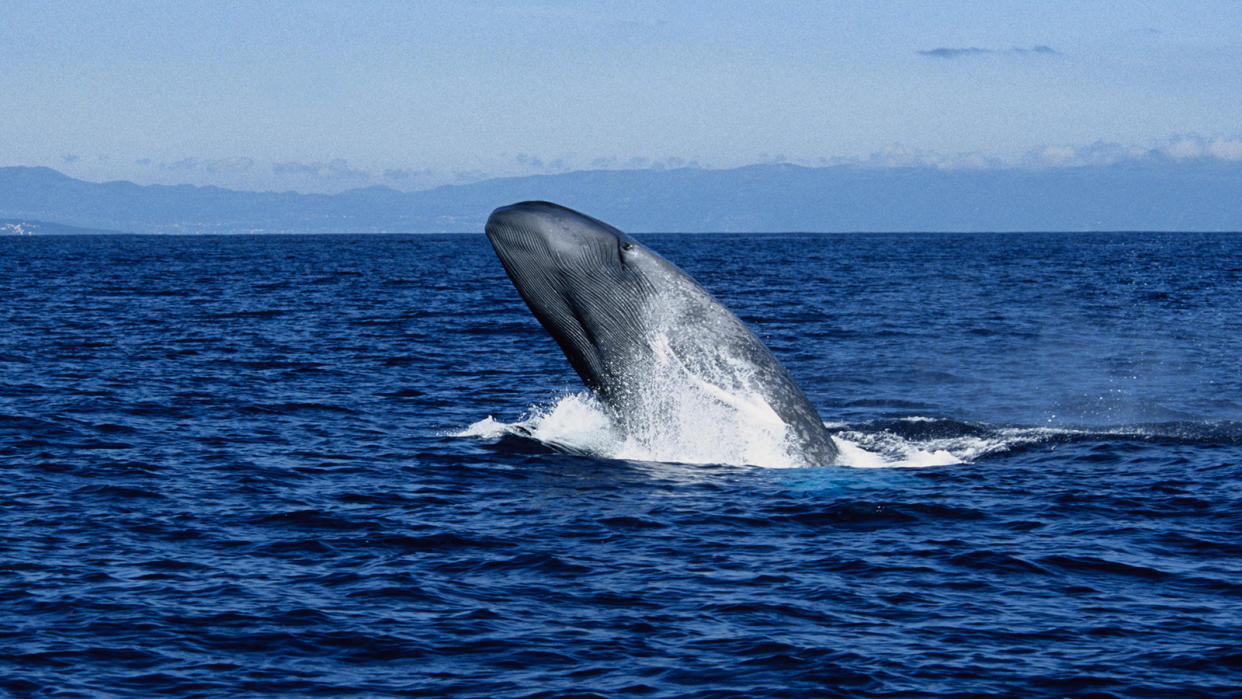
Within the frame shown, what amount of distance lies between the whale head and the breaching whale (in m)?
0.01

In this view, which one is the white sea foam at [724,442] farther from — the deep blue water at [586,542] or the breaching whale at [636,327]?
the breaching whale at [636,327]

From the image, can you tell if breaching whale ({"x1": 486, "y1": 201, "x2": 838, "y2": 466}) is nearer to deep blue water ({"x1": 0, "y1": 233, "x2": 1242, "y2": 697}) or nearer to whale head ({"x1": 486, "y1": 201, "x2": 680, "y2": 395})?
whale head ({"x1": 486, "y1": 201, "x2": 680, "y2": 395})

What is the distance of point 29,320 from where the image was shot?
165ft

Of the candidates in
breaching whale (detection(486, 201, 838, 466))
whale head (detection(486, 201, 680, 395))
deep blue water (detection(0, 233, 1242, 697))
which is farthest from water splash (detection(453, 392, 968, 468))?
whale head (detection(486, 201, 680, 395))

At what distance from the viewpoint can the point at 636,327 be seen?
17984 mm

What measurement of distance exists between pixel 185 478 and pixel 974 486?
37.8ft

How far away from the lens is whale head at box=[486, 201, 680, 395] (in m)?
17.4

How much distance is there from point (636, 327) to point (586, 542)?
10.8ft

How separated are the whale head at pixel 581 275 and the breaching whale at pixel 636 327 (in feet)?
0.04

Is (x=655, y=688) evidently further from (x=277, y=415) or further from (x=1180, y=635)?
(x=277, y=415)

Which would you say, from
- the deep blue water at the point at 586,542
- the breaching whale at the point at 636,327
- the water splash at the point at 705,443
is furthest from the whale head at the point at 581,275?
the deep blue water at the point at 586,542

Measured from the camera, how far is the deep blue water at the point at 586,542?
12.1 metres

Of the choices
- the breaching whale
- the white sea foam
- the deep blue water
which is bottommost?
the deep blue water

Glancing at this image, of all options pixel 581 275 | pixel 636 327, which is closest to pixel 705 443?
pixel 636 327
